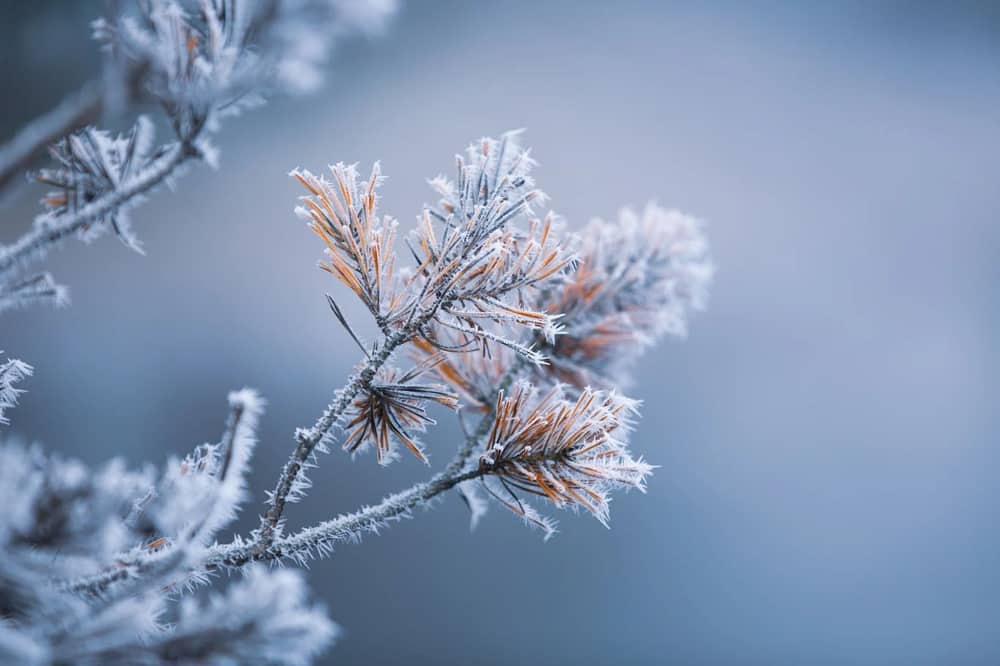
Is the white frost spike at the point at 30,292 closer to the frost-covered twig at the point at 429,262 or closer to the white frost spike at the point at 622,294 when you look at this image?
the frost-covered twig at the point at 429,262

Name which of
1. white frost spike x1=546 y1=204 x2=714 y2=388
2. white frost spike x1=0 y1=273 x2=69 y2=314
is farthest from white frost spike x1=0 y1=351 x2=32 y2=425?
white frost spike x1=546 y1=204 x2=714 y2=388

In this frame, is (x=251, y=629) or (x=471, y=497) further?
(x=471, y=497)

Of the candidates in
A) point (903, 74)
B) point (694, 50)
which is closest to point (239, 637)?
point (694, 50)

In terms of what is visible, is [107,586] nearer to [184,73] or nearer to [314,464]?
[314,464]

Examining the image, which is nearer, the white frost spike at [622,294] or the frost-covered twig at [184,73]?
the frost-covered twig at [184,73]

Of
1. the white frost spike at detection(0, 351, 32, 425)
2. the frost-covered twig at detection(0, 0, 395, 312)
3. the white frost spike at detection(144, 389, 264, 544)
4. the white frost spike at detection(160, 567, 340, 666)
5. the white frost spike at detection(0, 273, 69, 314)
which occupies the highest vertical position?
the frost-covered twig at detection(0, 0, 395, 312)

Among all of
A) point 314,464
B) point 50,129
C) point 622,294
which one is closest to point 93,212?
point 50,129

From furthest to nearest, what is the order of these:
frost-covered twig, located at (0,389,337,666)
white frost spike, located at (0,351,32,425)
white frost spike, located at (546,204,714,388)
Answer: white frost spike, located at (546,204,714,388)
white frost spike, located at (0,351,32,425)
frost-covered twig, located at (0,389,337,666)

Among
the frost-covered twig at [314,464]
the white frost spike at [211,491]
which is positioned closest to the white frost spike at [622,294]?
the frost-covered twig at [314,464]

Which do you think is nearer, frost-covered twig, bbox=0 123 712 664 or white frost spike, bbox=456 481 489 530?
frost-covered twig, bbox=0 123 712 664

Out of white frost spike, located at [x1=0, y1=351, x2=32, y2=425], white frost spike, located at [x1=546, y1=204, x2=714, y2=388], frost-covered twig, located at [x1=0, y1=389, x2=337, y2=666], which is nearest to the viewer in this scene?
frost-covered twig, located at [x1=0, y1=389, x2=337, y2=666]

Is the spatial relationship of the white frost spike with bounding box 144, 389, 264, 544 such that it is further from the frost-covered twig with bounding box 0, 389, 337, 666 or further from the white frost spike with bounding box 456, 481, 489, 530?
the white frost spike with bounding box 456, 481, 489, 530

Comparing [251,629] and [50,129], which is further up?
[50,129]
